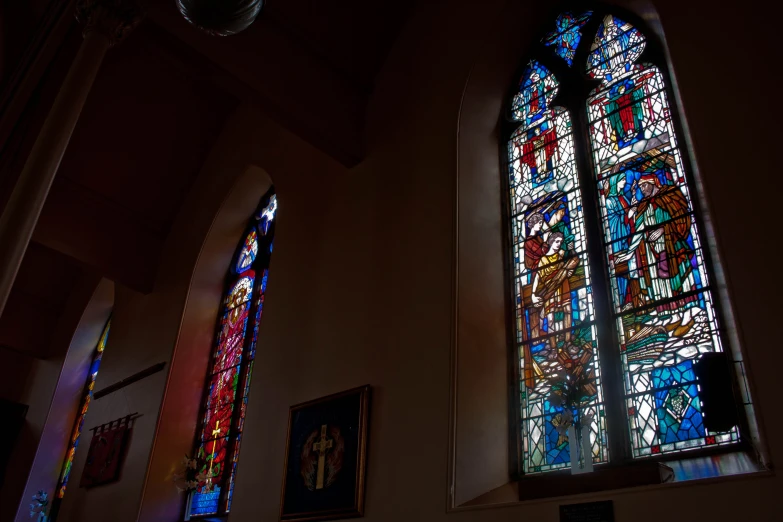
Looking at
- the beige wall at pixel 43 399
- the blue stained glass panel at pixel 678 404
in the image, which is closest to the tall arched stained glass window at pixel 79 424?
the beige wall at pixel 43 399

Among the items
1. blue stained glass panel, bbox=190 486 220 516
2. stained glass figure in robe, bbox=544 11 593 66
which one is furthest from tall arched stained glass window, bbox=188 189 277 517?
stained glass figure in robe, bbox=544 11 593 66

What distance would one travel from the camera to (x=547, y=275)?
4.66 meters

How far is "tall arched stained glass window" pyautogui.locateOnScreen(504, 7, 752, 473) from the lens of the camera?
3.74 metres

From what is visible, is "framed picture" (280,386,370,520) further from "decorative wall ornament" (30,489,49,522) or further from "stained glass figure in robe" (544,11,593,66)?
"decorative wall ornament" (30,489,49,522)

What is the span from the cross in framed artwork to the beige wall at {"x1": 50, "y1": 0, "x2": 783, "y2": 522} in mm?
394

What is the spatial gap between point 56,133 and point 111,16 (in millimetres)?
1127

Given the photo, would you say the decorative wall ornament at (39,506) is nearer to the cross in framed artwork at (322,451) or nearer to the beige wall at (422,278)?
the beige wall at (422,278)

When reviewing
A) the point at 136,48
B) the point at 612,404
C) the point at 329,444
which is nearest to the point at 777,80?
the point at 612,404

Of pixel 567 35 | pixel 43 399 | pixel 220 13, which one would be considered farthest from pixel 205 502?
pixel 567 35

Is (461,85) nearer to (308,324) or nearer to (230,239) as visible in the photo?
(308,324)

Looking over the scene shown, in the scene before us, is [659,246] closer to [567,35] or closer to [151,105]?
[567,35]

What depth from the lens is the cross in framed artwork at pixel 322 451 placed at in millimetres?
4867

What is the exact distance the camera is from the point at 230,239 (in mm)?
8258

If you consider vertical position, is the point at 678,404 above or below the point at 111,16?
below
